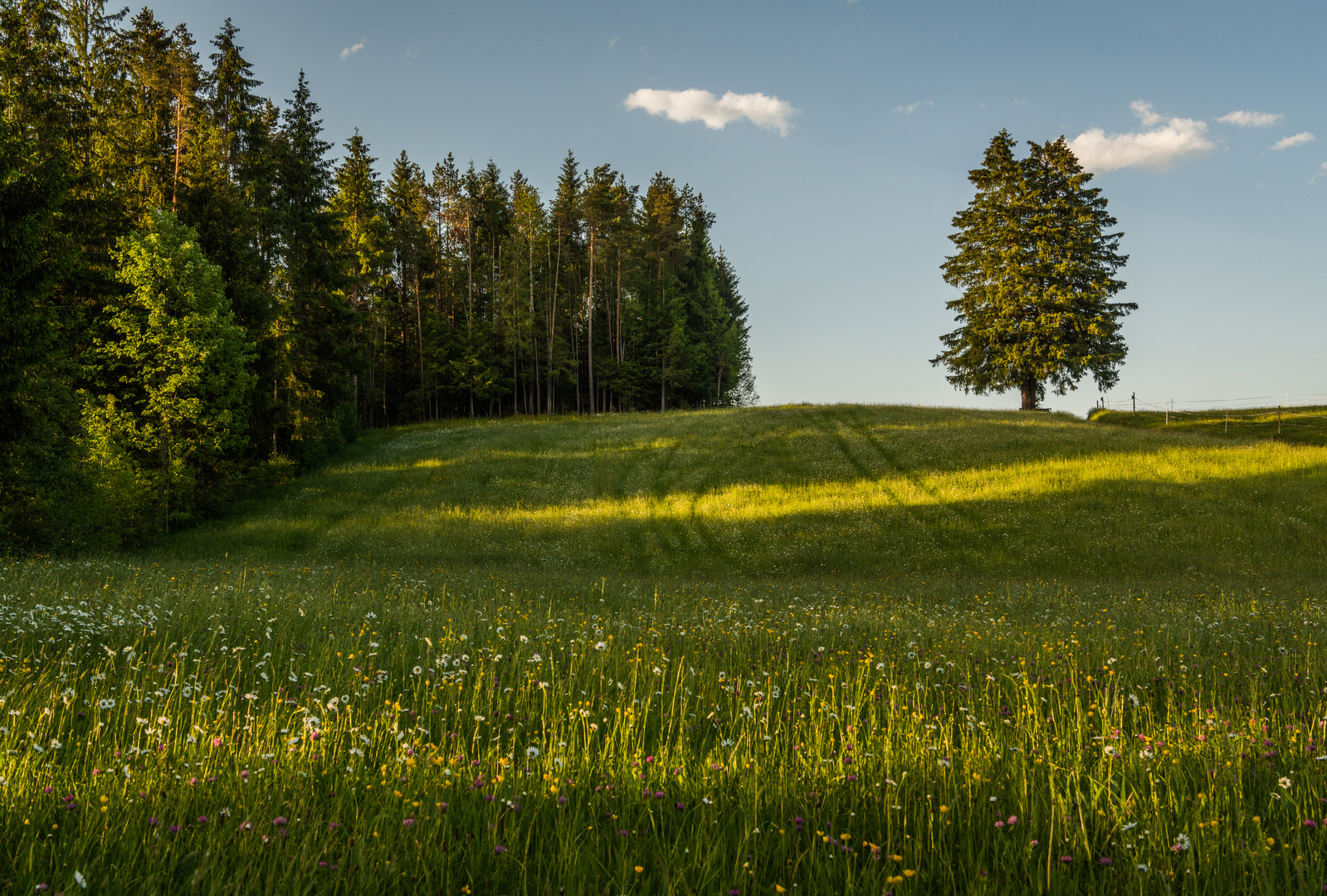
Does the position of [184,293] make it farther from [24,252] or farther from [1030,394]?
[1030,394]

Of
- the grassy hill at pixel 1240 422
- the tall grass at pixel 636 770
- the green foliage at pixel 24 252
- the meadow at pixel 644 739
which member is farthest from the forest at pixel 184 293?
the grassy hill at pixel 1240 422

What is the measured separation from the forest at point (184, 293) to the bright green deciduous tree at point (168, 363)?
10cm

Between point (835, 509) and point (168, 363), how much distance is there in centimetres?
2933

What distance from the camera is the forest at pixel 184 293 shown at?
19766 mm

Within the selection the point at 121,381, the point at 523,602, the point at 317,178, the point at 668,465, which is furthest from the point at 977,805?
the point at 317,178

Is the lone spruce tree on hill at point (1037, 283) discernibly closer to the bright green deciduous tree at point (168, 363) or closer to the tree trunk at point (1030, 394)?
the tree trunk at point (1030, 394)

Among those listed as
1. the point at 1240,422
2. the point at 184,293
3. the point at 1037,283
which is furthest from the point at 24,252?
the point at 1240,422

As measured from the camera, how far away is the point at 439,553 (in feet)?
75.2

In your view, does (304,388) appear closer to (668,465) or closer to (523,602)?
(668,465)

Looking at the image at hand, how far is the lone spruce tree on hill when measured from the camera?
44250mm

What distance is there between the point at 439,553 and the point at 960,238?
1842 inches

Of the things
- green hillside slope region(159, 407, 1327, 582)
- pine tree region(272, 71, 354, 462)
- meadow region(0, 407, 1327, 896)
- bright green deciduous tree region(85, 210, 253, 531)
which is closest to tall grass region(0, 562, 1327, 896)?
meadow region(0, 407, 1327, 896)

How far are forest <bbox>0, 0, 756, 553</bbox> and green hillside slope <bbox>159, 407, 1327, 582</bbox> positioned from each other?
3.69 metres

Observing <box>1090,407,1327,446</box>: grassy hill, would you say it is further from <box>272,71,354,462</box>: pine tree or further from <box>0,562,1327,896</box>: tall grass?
<box>272,71,354,462</box>: pine tree
